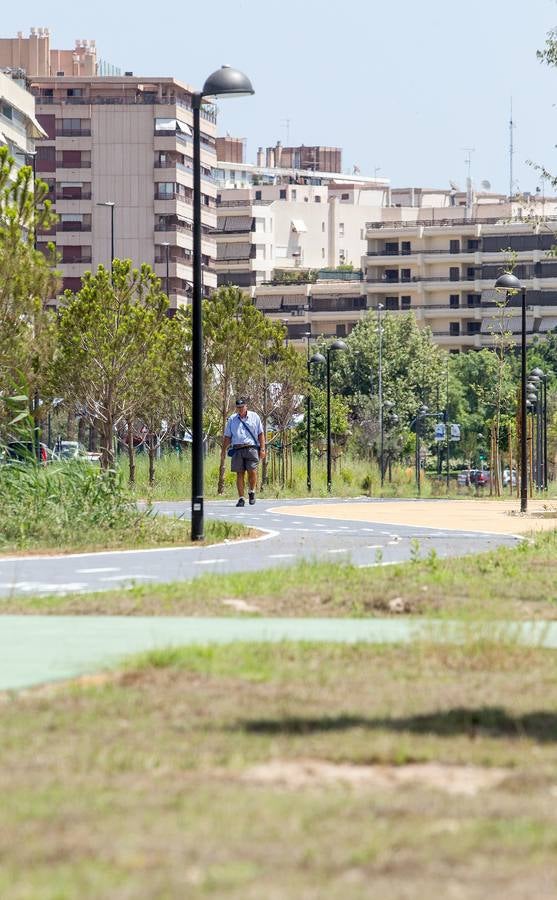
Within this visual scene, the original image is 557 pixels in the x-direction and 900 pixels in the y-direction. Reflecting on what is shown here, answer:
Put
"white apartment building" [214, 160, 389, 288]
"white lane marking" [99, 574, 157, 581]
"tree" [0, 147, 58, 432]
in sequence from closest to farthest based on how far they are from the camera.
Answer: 1. "white lane marking" [99, 574, 157, 581]
2. "tree" [0, 147, 58, 432]
3. "white apartment building" [214, 160, 389, 288]

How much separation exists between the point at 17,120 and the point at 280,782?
88.7 metres

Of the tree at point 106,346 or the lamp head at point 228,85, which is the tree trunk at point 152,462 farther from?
the lamp head at point 228,85

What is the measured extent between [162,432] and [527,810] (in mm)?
51030

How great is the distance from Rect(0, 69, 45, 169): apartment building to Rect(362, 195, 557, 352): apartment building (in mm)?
67338

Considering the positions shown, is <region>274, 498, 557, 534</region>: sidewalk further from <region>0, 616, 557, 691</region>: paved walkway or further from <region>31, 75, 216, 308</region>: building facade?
<region>31, 75, 216, 308</region>: building facade

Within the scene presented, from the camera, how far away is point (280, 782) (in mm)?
6652

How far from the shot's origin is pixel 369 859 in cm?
543

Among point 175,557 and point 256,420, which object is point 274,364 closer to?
point 256,420

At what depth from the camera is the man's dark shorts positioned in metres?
31.6

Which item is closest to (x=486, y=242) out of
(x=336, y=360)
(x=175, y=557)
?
(x=336, y=360)

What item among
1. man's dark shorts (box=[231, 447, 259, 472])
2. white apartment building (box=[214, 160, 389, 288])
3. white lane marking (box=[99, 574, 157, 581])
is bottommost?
→ white lane marking (box=[99, 574, 157, 581])

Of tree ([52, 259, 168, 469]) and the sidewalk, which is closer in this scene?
the sidewalk

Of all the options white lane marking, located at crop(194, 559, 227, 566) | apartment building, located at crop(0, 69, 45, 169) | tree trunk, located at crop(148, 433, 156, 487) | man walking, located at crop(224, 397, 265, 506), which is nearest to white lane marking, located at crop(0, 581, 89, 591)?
white lane marking, located at crop(194, 559, 227, 566)

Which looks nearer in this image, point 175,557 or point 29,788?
point 29,788
